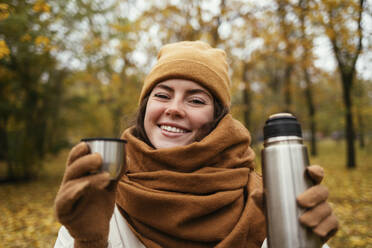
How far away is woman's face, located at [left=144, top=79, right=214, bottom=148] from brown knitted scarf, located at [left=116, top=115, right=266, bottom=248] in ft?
0.39

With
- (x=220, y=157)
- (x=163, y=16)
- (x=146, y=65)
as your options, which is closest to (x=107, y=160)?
(x=220, y=157)

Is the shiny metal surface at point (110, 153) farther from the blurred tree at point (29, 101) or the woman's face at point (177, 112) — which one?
the blurred tree at point (29, 101)

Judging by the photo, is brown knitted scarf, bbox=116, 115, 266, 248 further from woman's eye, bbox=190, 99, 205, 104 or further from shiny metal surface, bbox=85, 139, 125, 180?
shiny metal surface, bbox=85, 139, 125, 180

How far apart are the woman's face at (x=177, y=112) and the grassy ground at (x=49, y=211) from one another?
4263 mm

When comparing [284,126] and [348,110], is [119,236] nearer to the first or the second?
[284,126]

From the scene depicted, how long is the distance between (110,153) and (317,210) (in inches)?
33.2

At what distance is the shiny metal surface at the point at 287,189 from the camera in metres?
0.98

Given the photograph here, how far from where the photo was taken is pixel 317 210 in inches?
38.4

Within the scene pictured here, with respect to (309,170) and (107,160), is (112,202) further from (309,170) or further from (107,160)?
(309,170)

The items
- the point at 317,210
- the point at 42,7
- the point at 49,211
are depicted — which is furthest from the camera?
the point at 49,211

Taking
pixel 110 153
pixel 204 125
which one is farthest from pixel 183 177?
pixel 110 153

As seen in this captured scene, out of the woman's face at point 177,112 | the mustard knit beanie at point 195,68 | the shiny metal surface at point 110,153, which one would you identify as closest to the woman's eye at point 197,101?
the woman's face at point 177,112

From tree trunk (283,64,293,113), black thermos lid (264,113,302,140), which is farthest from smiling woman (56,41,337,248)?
tree trunk (283,64,293,113)

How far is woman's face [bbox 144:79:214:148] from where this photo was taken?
5.60 feet
